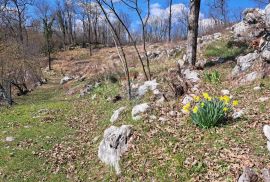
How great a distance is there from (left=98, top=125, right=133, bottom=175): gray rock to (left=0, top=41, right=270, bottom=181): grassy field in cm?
17

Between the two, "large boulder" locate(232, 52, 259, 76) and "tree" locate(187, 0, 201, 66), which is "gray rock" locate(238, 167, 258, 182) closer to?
"large boulder" locate(232, 52, 259, 76)

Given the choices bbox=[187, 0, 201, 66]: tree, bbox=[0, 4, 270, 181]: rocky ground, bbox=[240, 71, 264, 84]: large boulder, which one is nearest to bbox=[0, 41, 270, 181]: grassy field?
bbox=[0, 4, 270, 181]: rocky ground

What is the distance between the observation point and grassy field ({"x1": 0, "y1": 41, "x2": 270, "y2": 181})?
685 cm

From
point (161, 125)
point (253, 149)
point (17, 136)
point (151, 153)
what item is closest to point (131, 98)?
point (17, 136)

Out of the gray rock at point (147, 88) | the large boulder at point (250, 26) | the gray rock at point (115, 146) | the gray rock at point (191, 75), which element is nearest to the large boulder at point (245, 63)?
the gray rock at point (191, 75)

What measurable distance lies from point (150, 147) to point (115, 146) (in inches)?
37.5

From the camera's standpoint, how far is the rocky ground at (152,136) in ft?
23.0

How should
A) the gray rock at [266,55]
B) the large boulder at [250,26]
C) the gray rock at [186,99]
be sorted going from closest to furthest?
the gray rock at [186,99]
the gray rock at [266,55]
the large boulder at [250,26]

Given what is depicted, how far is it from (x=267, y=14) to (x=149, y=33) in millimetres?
69684

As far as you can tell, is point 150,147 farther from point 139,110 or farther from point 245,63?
point 245,63

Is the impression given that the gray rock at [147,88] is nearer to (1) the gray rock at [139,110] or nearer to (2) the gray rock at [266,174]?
(1) the gray rock at [139,110]

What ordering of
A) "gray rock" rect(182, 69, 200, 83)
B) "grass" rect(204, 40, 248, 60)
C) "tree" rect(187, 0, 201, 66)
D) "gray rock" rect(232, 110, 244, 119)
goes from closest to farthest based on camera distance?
"gray rock" rect(232, 110, 244, 119)
"gray rock" rect(182, 69, 200, 83)
"tree" rect(187, 0, 201, 66)
"grass" rect(204, 40, 248, 60)

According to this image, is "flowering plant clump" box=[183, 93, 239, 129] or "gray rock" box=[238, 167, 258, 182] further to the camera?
"flowering plant clump" box=[183, 93, 239, 129]

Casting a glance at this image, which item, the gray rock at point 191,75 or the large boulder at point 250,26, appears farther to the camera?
the large boulder at point 250,26
